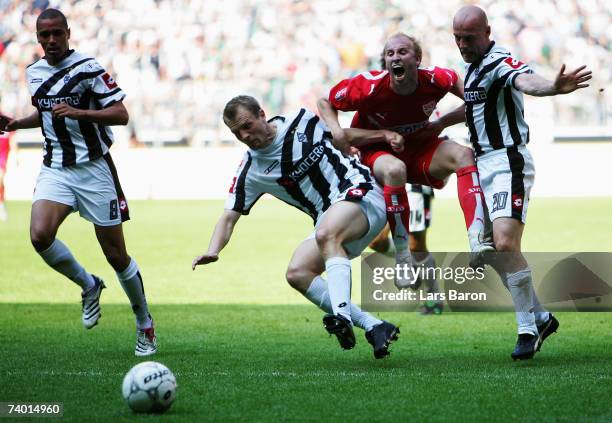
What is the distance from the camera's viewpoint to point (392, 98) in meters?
7.59

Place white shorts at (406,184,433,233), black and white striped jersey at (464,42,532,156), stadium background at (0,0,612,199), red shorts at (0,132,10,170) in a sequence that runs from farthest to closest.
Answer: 1. stadium background at (0,0,612,199)
2. red shorts at (0,132,10,170)
3. white shorts at (406,184,433,233)
4. black and white striped jersey at (464,42,532,156)

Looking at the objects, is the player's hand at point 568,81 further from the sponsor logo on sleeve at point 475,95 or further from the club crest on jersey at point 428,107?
the club crest on jersey at point 428,107

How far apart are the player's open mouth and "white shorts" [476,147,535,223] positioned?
0.85 meters

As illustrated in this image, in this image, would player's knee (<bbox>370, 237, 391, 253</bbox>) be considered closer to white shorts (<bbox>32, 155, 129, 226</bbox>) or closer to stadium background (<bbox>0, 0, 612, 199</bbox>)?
white shorts (<bbox>32, 155, 129, 226</bbox>)

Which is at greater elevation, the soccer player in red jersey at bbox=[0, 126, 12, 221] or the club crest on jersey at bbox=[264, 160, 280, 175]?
the club crest on jersey at bbox=[264, 160, 280, 175]

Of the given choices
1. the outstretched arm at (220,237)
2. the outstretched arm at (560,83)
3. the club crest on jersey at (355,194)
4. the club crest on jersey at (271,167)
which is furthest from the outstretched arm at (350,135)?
the outstretched arm at (560,83)

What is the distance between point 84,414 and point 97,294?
2685 millimetres

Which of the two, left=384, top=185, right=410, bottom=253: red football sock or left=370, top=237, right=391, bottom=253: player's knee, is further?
left=370, top=237, right=391, bottom=253: player's knee

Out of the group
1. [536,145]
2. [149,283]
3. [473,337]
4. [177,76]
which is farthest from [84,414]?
[177,76]

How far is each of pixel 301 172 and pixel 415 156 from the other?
1021 mm

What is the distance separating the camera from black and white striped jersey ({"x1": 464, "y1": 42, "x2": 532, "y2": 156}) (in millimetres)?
6977

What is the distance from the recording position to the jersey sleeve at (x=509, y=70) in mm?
6754

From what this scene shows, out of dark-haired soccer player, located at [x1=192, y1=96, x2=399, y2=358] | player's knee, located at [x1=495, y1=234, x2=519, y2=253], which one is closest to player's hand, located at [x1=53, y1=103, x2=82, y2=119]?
dark-haired soccer player, located at [x1=192, y1=96, x2=399, y2=358]

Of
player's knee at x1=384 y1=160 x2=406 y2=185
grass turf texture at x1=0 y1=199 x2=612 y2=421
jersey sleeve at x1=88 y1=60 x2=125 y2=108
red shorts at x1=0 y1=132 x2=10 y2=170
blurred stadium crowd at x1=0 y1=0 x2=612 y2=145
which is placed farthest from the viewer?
blurred stadium crowd at x1=0 y1=0 x2=612 y2=145
